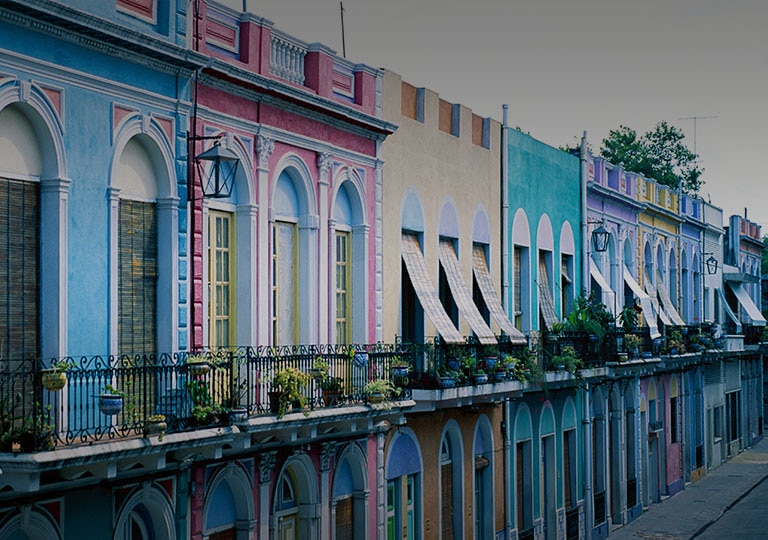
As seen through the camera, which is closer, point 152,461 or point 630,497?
point 152,461

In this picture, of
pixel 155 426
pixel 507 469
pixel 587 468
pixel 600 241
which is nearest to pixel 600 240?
pixel 600 241

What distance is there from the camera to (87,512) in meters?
13.7

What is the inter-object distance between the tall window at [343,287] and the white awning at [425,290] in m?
1.89

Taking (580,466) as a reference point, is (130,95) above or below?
above

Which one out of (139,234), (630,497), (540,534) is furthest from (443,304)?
(630,497)

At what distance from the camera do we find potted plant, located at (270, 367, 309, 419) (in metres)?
16.2

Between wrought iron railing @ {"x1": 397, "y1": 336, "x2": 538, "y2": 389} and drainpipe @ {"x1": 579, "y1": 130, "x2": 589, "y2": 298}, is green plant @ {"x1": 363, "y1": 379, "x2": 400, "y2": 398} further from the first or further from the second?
drainpipe @ {"x1": 579, "y1": 130, "x2": 589, "y2": 298}

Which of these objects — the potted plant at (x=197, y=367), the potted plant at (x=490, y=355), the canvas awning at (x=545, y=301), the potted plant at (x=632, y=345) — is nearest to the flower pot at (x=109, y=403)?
the potted plant at (x=197, y=367)

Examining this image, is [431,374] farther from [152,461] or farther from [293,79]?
[152,461]

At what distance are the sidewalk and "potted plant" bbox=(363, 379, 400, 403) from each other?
44.5ft

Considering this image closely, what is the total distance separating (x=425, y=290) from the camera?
2206 cm

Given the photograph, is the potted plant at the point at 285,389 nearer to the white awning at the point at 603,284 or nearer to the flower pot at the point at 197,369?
the flower pot at the point at 197,369

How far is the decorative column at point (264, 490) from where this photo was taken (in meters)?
17.1

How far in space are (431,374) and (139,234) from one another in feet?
22.9
